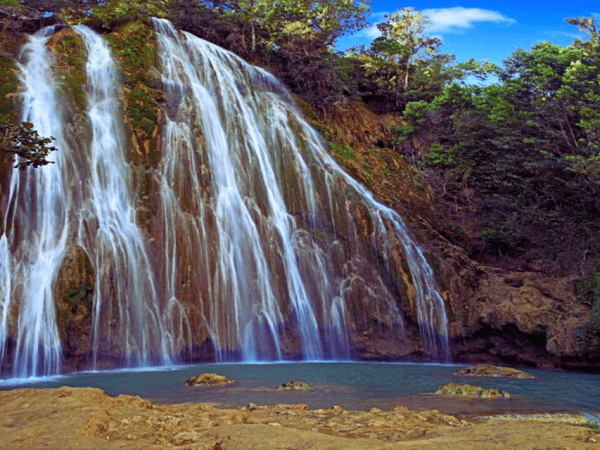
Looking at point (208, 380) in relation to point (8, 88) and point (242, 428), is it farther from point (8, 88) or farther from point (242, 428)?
point (8, 88)

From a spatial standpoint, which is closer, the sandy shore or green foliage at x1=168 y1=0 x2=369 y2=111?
the sandy shore

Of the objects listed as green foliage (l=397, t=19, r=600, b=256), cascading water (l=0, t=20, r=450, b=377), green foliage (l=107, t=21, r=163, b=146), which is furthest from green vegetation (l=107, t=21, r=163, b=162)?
green foliage (l=397, t=19, r=600, b=256)

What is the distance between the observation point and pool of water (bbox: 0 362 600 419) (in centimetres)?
944

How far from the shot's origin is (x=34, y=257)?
1498cm

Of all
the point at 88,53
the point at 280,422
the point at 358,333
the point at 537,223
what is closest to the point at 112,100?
the point at 88,53

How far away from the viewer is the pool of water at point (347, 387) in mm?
9436

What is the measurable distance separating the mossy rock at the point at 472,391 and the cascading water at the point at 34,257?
919 cm

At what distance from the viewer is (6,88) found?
18359 millimetres

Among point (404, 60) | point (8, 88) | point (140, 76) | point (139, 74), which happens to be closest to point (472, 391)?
point (8, 88)

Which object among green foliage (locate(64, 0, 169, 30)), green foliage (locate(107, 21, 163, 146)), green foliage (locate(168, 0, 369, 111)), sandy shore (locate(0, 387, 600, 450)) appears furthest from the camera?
green foliage (locate(168, 0, 369, 111))

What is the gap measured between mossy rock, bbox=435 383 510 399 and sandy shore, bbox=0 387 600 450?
6.22ft

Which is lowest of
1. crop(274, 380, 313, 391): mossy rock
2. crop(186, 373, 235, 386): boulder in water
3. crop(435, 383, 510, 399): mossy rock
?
crop(435, 383, 510, 399): mossy rock

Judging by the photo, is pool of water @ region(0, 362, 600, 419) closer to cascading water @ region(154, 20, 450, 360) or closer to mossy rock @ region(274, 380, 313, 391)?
mossy rock @ region(274, 380, 313, 391)

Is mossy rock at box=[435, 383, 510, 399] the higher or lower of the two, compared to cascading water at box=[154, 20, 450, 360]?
lower
